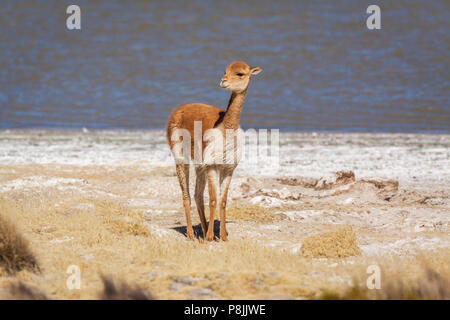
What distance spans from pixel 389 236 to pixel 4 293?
6.08m

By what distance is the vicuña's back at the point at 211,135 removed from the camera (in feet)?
30.5

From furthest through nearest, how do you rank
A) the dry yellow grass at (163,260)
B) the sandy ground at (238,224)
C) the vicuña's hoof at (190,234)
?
the vicuña's hoof at (190,234)
the sandy ground at (238,224)
the dry yellow grass at (163,260)

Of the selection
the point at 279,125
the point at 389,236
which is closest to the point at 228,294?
the point at 389,236

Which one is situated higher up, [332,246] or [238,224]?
[332,246]

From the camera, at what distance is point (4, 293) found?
22.0 feet

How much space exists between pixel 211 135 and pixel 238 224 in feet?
7.35

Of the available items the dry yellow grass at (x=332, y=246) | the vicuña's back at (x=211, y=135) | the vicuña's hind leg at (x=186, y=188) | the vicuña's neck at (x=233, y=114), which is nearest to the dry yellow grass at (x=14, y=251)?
the vicuña's back at (x=211, y=135)

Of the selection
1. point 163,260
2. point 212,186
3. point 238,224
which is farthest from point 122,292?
point 238,224

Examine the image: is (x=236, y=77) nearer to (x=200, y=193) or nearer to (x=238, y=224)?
(x=200, y=193)

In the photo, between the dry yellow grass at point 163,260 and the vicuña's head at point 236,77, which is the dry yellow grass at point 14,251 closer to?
the dry yellow grass at point 163,260

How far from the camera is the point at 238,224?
1105 centimetres

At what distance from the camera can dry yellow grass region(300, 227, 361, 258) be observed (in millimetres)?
8812

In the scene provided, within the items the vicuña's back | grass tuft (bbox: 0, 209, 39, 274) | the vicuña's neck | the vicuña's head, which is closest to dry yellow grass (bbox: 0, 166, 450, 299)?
grass tuft (bbox: 0, 209, 39, 274)

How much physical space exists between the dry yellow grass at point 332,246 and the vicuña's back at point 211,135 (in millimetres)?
1349
